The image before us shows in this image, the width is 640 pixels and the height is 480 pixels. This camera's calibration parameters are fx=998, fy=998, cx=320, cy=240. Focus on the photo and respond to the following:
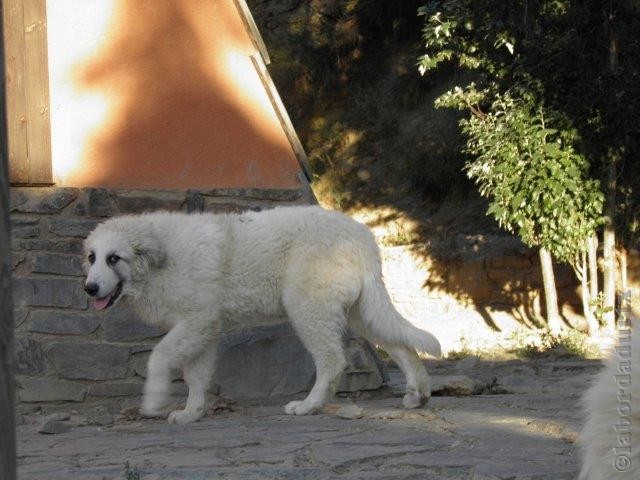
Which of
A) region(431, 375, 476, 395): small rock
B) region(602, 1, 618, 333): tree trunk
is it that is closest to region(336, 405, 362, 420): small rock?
region(431, 375, 476, 395): small rock

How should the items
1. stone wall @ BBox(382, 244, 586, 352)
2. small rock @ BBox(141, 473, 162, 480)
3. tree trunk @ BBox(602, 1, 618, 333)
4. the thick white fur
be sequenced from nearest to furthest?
1. the thick white fur
2. small rock @ BBox(141, 473, 162, 480)
3. tree trunk @ BBox(602, 1, 618, 333)
4. stone wall @ BBox(382, 244, 586, 352)

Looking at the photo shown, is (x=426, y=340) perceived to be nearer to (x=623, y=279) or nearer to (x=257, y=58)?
(x=257, y=58)

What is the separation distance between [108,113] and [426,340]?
105 inches

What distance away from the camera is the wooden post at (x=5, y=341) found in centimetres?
238

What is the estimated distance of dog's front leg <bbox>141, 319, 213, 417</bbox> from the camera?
5547 mm

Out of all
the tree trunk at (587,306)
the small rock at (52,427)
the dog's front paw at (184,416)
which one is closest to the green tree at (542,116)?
the tree trunk at (587,306)

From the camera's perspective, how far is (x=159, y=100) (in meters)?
6.80

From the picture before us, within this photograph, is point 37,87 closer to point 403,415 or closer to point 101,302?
point 101,302

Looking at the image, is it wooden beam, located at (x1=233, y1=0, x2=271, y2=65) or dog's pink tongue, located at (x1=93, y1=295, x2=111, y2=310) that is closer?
dog's pink tongue, located at (x1=93, y1=295, x2=111, y2=310)

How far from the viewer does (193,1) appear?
→ 6.88 meters

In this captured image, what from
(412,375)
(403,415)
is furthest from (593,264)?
(403,415)

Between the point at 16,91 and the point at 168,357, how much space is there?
7.22 ft

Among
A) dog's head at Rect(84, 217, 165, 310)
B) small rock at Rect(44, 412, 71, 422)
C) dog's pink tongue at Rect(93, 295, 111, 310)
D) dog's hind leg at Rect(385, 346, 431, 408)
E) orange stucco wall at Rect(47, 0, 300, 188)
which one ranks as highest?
orange stucco wall at Rect(47, 0, 300, 188)

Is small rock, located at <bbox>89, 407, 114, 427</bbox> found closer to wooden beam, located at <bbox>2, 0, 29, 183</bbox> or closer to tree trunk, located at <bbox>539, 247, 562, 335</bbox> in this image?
wooden beam, located at <bbox>2, 0, 29, 183</bbox>
